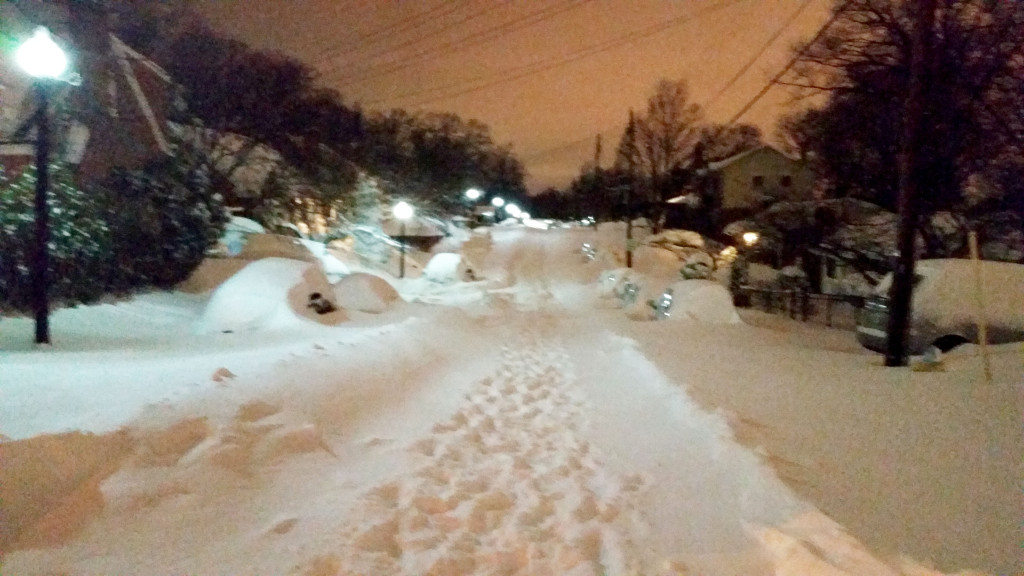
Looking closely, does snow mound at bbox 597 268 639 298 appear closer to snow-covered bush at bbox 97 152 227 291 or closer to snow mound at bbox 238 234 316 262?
snow mound at bbox 238 234 316 262

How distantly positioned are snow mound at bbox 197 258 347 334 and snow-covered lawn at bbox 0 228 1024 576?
8.22 ft

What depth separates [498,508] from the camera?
18.9 feet

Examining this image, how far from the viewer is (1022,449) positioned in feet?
23.1

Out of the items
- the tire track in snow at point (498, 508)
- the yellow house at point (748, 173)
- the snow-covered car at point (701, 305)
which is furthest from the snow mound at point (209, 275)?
the yellow house at point (748, 173)

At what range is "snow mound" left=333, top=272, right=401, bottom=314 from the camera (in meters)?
18.0

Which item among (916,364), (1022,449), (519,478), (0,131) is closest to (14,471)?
(519,478)

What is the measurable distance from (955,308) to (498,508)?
11.4 m

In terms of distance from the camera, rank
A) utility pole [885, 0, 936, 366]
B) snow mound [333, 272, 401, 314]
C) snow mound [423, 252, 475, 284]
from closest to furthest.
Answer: utility pole [885, 0, 936, 366], snow mound [333, 272, 401, 314], snow mound [423, 252, 475, 284]

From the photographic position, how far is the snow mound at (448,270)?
32094mm

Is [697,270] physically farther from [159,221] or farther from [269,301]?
[159,221]

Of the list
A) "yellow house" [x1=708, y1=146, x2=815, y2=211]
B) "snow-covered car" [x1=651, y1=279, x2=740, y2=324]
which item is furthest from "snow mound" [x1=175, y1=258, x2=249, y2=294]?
"yellow house" [x1=708, y1=146, x2=815, y2=211]

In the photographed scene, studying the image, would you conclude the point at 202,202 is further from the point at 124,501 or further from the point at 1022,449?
the point at 1022,449

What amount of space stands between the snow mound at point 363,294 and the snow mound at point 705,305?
6.96 meters

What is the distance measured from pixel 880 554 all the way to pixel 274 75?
30.2 m
